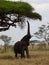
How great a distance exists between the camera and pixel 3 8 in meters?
19.3

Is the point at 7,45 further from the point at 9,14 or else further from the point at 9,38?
the point at 9,14

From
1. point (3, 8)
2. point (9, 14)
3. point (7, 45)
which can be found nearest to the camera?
point (3, 8)

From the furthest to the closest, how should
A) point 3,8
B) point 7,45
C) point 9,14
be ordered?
1. point 7,45
2. point 9,14
3. point 3,8

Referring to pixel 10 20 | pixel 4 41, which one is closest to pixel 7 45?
pixel 4 41

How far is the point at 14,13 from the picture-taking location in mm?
20359

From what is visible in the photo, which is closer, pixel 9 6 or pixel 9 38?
pixel 9 6

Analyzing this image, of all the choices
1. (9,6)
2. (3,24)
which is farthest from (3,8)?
(3,24)

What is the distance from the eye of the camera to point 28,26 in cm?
2042

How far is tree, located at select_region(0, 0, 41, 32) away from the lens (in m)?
19.6

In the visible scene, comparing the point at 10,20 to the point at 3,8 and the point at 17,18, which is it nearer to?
the point at 17,18

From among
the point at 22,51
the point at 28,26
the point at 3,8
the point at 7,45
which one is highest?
the point at 3,8

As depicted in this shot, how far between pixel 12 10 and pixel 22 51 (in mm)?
2631

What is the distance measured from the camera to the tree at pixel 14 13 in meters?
19.6

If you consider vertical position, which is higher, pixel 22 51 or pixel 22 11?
pixel 22 11
